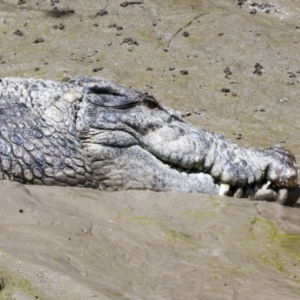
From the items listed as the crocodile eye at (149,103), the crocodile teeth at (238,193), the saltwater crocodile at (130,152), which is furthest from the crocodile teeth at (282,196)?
the crocodile eye at (149,103)

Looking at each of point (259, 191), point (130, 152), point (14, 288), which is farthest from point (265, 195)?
point (14, 288)

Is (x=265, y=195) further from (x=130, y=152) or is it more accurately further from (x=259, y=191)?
(x=130, y=152)

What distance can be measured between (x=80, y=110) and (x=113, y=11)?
17.5 feet

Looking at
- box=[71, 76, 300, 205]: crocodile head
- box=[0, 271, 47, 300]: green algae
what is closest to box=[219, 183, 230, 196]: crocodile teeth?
box=[71, 76, 300, 205]: crocodile head

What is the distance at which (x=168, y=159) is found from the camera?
5.14m

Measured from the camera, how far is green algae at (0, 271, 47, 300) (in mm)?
2891

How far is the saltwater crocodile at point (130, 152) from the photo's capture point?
5074mm

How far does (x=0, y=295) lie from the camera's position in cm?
287

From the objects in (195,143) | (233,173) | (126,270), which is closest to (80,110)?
(195,143)

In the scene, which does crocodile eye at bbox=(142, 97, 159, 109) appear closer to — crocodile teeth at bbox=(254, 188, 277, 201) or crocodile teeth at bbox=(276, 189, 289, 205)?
crocodile teeth at bbox=(254, 188, 277, 201)

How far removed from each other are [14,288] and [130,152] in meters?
2.33

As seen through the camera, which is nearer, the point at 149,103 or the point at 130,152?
the point at 130,152

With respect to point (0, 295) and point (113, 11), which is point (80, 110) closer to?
point (0, 295)

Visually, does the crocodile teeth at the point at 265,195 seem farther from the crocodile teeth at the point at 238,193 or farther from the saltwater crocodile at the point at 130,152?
the crocodile teeth at the point at 238,193
